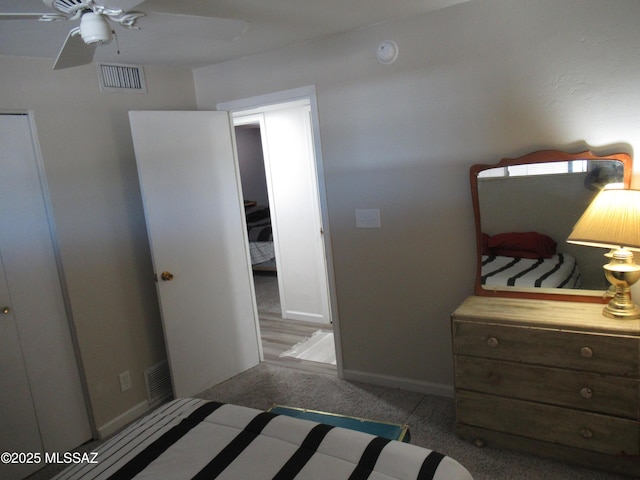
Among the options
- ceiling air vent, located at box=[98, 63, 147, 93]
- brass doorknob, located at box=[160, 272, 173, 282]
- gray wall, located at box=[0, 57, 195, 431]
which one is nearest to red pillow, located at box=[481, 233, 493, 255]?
brass doorknob, located at box=[160, 272, 173, 282]

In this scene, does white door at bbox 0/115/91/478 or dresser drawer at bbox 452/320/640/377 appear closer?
dresser drawer at bbox 452/320/640/377

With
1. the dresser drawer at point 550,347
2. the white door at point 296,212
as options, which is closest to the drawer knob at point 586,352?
the dresser drawer at point 550,347

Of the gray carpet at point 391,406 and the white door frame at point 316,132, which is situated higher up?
the white door frame at point 316,132

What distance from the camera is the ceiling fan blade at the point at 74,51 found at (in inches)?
60.4

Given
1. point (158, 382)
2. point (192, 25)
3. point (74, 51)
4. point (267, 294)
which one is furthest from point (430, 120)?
point (267, 294)

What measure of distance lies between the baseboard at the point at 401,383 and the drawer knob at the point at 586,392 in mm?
902

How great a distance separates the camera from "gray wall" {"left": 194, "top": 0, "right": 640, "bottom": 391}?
213cm

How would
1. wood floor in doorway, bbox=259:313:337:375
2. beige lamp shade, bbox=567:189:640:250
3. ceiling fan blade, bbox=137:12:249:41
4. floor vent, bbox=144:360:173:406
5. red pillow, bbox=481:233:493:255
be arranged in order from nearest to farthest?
1. ceiling fan blade, bbox=137:12:249:41
2. beige lamp shade, bbox=567:189:640:250
3. red pillow, bbox=481:233:493:255
4. floor vent, bbox=144:360:173:406
5. wood floor in doorway, bbox=259:313:337:375

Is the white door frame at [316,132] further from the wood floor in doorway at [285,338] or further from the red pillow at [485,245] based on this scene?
the red pillow at [485,245]

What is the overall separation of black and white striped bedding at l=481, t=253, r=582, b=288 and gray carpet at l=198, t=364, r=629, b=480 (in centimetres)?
85

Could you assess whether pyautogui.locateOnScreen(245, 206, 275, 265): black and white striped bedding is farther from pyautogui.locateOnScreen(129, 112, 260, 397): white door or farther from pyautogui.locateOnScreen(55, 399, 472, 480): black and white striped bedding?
pyautogui.locateOnScreen(55, 399, 472, 480): black and white striped bedding

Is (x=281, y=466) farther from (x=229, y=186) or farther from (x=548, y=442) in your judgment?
(x=229, y=186)

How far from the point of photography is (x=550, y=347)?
79.7 inches

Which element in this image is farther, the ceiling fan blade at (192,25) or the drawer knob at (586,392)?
the drawer knob at (586,392)
